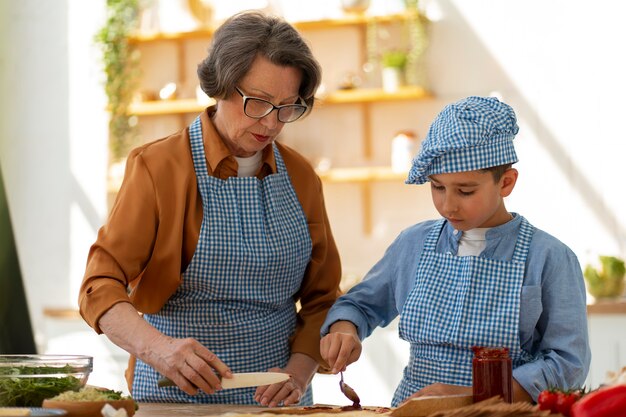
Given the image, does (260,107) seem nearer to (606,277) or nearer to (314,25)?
(606,277)

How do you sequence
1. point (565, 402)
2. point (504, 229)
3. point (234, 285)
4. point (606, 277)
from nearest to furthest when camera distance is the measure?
1. point (565, 402)
2. point (504, 229)
3. point (234, 285)
4. point (606, 277)

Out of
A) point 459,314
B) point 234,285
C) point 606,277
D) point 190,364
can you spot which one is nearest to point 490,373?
point 459,314

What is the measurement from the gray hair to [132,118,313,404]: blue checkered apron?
0.15m

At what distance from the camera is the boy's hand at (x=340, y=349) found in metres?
1.83

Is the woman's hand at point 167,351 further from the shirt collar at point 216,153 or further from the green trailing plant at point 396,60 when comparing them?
the green trailing plant at point 396,60

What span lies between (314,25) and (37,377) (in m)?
3.14

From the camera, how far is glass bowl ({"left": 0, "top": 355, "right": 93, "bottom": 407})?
1.61 meters

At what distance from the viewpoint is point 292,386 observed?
2.00 m

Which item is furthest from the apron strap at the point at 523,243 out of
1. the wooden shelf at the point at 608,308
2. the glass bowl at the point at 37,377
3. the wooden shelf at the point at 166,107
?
the wooden shelf at the point at 166,107

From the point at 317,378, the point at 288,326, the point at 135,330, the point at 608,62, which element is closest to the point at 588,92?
the point at 608,62

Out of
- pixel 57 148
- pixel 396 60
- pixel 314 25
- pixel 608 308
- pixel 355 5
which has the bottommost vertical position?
pixel 608 308

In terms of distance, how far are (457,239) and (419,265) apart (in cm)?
10

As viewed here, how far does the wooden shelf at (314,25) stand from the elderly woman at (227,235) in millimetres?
2345

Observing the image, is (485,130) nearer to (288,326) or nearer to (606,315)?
(288,326)
